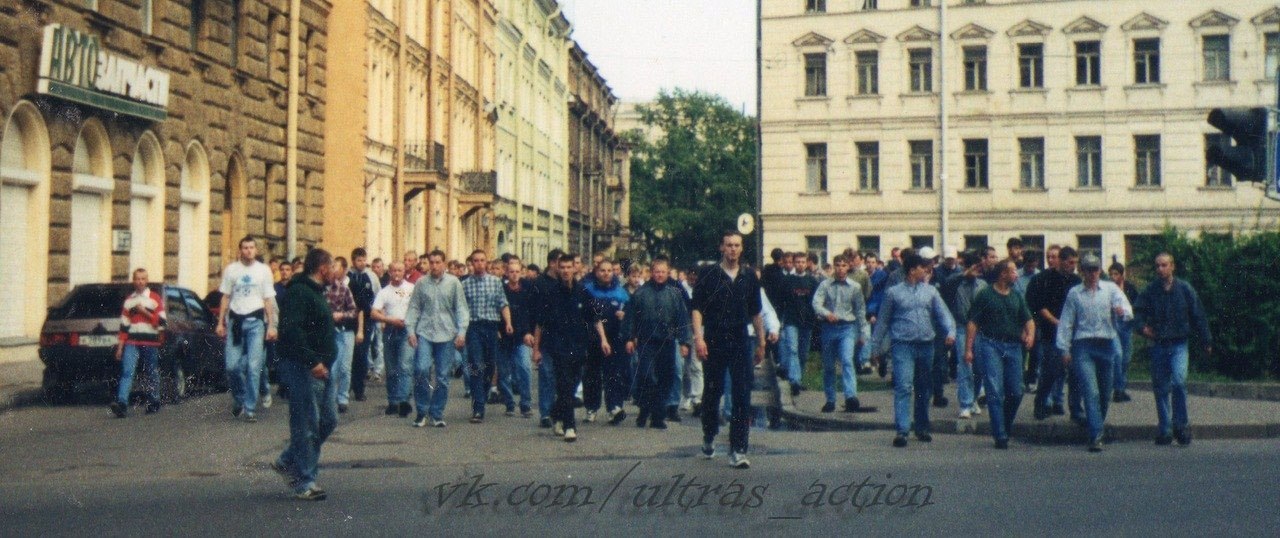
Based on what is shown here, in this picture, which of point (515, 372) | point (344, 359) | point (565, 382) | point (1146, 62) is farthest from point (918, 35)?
point (565, 382)

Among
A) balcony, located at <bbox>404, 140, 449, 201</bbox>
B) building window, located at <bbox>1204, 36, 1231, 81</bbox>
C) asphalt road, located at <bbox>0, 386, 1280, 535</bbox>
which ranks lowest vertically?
asphalt road, located at <bbox>0, 386, 1280, 535</bbox>

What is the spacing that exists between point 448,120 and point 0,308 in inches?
1092

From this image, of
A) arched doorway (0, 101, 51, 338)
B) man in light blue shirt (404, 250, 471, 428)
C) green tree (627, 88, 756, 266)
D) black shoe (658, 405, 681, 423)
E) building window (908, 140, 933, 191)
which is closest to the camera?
man in light blue shirt (404, 250, 471, 428)

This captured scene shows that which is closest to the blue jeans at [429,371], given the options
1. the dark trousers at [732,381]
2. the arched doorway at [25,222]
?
the dark trousers at [732,381]

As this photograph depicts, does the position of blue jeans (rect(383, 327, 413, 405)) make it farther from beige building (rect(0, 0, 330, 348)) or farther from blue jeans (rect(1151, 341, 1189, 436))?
blue jeans (rect(1151, 341, 1189, 436))

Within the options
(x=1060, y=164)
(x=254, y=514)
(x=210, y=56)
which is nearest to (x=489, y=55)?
(x=1060, y=164)

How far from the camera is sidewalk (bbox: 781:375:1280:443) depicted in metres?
14.5

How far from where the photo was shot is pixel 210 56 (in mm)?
27578

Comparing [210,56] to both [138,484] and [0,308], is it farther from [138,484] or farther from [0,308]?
[138,484]

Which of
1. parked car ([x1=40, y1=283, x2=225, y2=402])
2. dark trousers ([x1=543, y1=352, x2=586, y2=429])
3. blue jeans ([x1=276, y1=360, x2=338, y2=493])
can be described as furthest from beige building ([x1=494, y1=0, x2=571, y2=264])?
blue jeans ([x1=276, y1=360, x2=338, y2=493])

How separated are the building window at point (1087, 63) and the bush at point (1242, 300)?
28.4m

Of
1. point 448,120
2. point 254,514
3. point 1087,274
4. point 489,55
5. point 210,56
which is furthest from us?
point 489,55

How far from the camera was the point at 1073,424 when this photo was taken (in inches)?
583

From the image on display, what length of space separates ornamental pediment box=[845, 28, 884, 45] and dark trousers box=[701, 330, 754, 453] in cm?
3905
